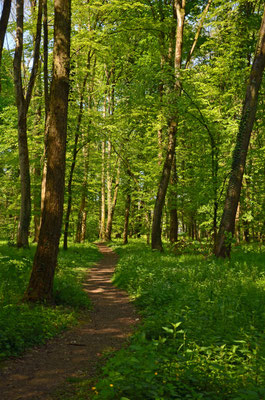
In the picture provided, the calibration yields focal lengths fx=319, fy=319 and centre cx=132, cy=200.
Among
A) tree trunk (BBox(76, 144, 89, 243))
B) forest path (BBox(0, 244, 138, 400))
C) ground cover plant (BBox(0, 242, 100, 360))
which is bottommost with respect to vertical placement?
forest path (BBox(0, 244, 138, 400))

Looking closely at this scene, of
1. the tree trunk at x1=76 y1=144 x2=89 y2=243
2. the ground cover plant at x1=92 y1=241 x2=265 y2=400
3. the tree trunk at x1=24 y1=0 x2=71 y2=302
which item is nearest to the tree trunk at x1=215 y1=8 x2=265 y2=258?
the ground cover plant at x1=92 y1=241 x2=265 y2=400

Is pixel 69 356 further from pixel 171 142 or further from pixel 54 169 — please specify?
pixel 171 142

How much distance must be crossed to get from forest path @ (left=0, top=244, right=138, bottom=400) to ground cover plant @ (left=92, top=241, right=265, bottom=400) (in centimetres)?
51

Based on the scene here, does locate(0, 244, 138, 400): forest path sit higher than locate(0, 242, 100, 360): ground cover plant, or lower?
lower

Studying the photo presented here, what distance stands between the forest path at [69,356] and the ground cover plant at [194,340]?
19.9 inches

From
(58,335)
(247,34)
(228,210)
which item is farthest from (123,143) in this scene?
(58,335)

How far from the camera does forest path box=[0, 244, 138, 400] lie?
403cm

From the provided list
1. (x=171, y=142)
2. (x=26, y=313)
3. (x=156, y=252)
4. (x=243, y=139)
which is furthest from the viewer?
(x=171, y=142)

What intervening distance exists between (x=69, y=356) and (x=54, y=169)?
12.7 ft

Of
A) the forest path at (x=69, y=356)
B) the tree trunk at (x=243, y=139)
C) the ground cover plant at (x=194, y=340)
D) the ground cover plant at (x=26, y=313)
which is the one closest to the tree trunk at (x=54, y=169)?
the ground cover plant at (x=26, y=313)

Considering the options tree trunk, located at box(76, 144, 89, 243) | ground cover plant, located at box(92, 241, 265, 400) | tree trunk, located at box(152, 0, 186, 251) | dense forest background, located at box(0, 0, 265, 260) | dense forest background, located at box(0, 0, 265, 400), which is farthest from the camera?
tree trunk, located at box(76, 144, 89, 243)

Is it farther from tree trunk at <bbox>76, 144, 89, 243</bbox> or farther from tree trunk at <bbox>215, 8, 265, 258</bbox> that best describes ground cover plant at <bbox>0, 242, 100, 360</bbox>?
tree trunk at <bbox>76, 144, 89, 243</bbox>

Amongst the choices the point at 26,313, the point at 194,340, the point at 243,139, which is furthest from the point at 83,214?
the point at 194,340

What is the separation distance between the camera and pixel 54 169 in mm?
7207
